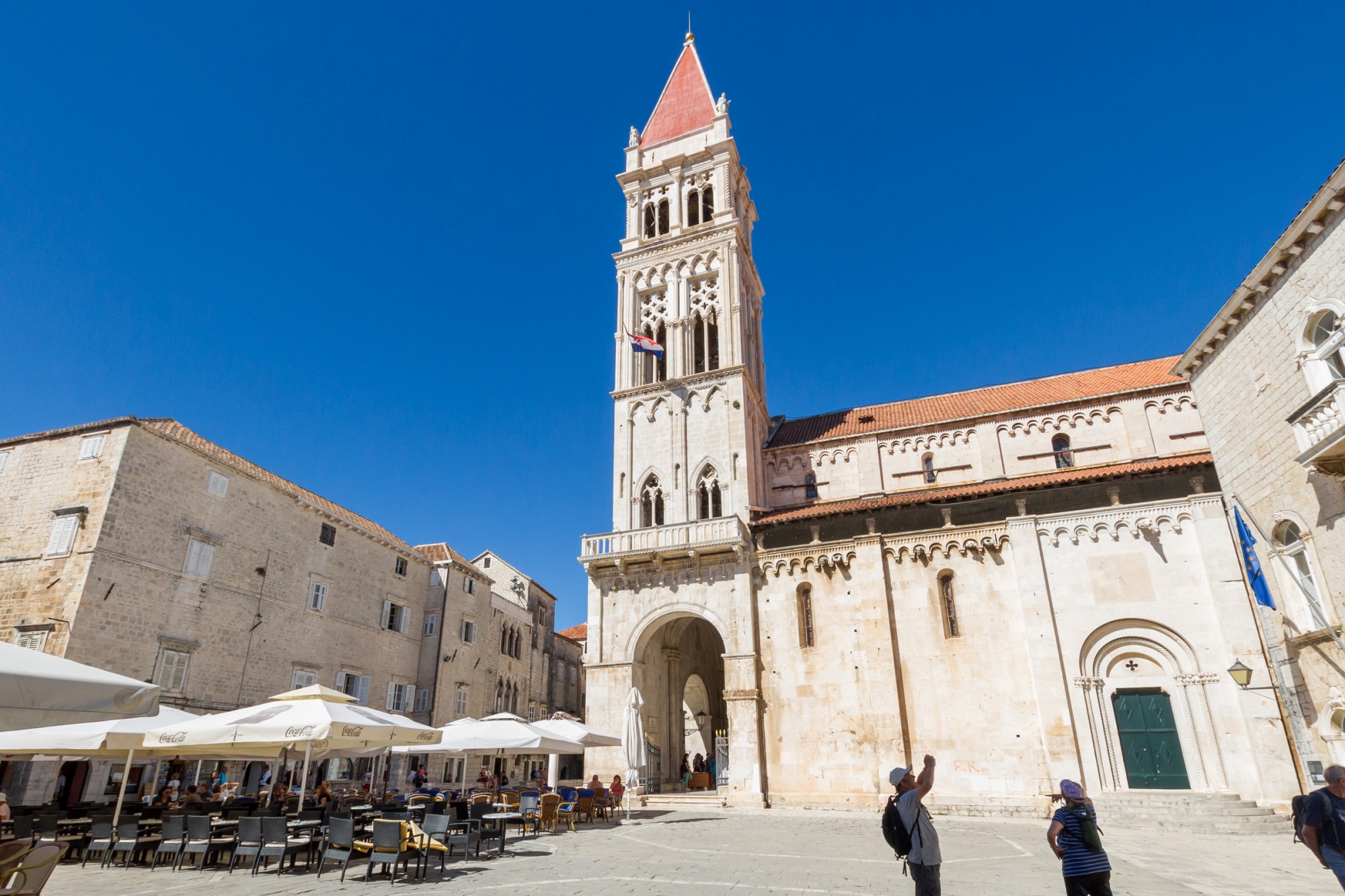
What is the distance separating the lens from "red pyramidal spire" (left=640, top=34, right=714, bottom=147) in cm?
3634

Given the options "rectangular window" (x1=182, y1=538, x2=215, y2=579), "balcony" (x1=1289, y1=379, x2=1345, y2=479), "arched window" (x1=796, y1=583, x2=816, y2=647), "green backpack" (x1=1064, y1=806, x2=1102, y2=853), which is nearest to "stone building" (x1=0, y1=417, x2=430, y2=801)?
"rectangular window" (x1=182, y1=538, x2=215, y2=579)

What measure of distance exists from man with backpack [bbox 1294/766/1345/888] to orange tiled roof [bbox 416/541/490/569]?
1296 inches

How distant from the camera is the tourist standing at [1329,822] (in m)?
6.41

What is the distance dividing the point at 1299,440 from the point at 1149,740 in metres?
9.99

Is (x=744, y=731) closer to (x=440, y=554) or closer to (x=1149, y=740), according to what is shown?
(x=1149, y=740)

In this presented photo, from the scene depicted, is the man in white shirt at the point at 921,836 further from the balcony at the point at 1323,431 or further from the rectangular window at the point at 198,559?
the rectangular window at the point at 198,559

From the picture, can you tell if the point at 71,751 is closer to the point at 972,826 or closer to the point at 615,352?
the point at 972,826

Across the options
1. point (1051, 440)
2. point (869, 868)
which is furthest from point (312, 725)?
point (1051, 440)

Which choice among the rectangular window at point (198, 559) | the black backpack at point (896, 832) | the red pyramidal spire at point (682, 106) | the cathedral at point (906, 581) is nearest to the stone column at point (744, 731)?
the cathedral at point (906, 581)

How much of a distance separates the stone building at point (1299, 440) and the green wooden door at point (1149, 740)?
2.95m

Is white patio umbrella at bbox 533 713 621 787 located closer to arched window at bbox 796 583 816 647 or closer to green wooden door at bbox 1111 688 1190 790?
arched window at bbox 796 583 816 647

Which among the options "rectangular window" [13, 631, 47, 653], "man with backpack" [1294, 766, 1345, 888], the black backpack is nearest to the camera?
"man with backpack" [1294, 766, 1345, 888]

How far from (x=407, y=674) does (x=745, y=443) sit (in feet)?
60.6

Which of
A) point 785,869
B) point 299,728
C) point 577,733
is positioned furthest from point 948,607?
point 299,728
